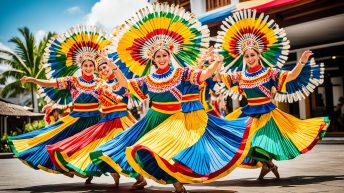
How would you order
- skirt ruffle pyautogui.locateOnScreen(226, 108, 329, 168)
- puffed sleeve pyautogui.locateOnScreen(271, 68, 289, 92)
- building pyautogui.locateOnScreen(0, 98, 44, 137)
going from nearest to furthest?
skirt ruffle pyautogui.locateOnScreen(226, 108, 329, 168) → puffed sleeve pyautogui.locateOnScreen(271, 68, 289, 92) → building pyautogui.locateOnScreen(0, 98, 44, 137)

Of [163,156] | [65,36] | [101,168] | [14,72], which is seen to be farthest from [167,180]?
[14,72]

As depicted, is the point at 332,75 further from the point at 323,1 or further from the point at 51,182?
the point at 51,182

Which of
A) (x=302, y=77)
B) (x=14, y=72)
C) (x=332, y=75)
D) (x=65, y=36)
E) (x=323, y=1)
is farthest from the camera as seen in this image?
(x=14, y=72)

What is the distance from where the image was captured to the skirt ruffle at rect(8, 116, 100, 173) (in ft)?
22.6

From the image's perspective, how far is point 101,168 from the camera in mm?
5637

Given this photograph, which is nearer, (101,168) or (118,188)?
(101,168)

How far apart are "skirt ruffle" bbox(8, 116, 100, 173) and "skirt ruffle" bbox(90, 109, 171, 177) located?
1.57 metres

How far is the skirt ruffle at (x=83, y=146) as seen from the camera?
6.10m

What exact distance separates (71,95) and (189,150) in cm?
324

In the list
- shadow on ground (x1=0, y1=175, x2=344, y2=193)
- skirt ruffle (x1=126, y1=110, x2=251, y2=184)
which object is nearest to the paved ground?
shadow on ground (x1=0, y1=175, x2=344, y2=193)

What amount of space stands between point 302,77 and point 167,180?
319cm

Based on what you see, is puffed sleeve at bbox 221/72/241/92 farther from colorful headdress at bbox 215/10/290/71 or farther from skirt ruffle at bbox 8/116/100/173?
skirt ruffle at bbox 8/116/100/173

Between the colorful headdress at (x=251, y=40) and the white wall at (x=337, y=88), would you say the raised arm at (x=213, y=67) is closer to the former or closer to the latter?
the colorful headdress at (x=251, y=40)

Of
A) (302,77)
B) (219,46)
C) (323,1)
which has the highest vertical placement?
(323,1)
